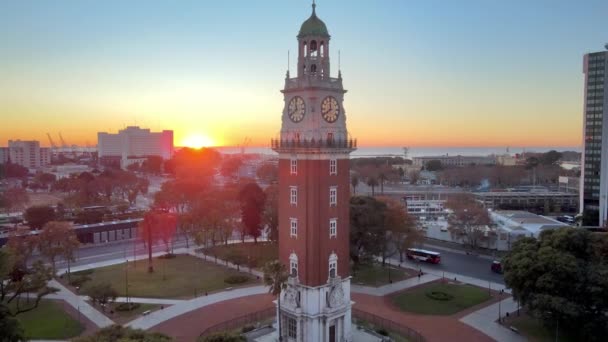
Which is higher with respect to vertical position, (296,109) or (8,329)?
(296,109)

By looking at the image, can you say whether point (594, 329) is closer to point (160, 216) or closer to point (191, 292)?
point (191, 292)

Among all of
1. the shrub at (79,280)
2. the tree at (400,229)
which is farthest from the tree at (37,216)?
the tree at (400,229)

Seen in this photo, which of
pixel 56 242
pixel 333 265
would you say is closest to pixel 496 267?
pixel 333 265

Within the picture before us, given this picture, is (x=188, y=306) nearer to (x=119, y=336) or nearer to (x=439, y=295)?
(x=119, y=336)

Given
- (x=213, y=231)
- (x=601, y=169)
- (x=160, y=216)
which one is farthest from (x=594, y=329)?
(x=601, y=169)

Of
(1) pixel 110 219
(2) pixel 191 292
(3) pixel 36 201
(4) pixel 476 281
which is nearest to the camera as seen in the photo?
(2) pixel 191 292

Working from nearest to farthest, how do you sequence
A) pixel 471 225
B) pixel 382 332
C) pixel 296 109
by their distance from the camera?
1. pixel 296 109
2. pixel 382 332
3. pixel 471 225

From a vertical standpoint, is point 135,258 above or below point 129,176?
below
